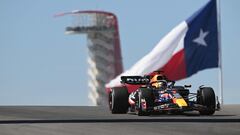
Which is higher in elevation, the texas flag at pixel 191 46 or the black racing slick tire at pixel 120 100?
the texas flag at pixel 191 46

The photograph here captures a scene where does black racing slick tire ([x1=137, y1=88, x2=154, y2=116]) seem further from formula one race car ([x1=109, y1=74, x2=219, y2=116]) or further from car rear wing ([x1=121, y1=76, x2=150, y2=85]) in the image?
car rear wing ([x1=121, y1=76, x2=150, y2=85])

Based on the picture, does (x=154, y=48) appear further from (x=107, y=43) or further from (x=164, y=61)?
(x=107, y=43)

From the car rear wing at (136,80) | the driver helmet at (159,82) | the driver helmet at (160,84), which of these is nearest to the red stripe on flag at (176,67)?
the car rear wing at (136,80)

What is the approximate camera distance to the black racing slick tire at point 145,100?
23541 millimetres

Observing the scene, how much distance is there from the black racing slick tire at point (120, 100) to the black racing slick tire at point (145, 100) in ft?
5.06

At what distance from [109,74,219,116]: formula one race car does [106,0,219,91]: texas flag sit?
56.1ft

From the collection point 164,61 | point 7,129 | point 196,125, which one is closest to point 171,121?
point 196,125

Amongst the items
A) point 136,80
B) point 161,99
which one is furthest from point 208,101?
point 136,80

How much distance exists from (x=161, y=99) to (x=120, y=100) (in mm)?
1783

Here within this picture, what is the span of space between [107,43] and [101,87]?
10704 mm

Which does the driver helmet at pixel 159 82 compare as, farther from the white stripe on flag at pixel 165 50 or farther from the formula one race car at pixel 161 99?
the white stripe on flag at pixel 165 50

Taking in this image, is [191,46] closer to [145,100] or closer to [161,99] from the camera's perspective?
[161,99]

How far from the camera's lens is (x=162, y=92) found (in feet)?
80.3

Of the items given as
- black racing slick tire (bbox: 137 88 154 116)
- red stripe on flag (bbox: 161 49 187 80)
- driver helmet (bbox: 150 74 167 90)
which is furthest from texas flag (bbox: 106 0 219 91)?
black racing slick tire (bbox: 137 88 154 116)
